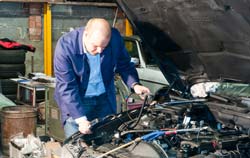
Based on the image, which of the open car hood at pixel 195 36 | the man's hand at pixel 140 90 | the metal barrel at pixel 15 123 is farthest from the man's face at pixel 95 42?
the metal barrel at pixel 15 123

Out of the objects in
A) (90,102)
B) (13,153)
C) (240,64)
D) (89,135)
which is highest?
(240,64)

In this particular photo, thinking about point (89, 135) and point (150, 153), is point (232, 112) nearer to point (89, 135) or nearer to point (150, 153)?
point (150, 153)

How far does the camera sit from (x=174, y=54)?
11.7ft

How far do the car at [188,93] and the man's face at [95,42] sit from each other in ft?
1.43

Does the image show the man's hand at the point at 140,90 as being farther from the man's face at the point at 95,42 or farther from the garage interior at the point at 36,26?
the garage interior at the point at 36,26

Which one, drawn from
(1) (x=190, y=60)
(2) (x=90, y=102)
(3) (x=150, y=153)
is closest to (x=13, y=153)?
(2) (x=90, y=102)

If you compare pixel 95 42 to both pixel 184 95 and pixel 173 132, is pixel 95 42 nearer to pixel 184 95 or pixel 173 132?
pixel 173 132

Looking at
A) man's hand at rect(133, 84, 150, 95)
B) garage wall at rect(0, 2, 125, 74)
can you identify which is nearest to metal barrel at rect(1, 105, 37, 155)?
man's hand at rect(133, 84, 150, 95)

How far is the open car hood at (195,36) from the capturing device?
281cm

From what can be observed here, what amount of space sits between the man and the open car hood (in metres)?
0.32

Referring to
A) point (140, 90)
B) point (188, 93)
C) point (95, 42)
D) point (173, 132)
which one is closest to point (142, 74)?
point (188, 93)

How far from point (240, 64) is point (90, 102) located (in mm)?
1021

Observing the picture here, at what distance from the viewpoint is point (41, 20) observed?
8.75 meters

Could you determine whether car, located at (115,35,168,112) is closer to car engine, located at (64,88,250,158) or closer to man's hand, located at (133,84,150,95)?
man's hand, located at (133,84,150,95)
